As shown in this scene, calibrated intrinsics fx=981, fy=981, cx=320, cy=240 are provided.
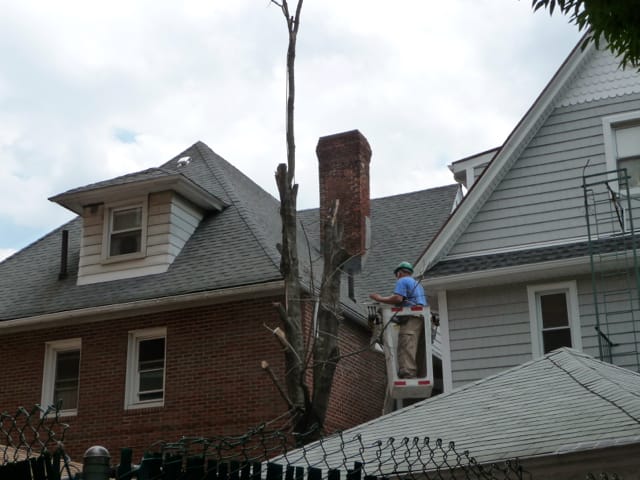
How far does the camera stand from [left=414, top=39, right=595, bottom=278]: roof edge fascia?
1511 cm

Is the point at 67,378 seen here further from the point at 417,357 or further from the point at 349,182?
the point at 417,357

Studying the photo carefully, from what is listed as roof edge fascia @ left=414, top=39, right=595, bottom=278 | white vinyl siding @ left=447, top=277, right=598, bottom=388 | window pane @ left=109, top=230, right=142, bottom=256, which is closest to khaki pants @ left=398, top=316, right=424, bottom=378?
white vinyl siding @ left=447, top=277, right=598, bottom=388

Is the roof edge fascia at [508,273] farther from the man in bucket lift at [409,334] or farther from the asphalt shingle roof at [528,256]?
the man in bucket lift at [409,334]

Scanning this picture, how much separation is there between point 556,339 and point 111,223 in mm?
8820

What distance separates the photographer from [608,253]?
14.1 metres

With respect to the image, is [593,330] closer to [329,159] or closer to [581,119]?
[581,119]

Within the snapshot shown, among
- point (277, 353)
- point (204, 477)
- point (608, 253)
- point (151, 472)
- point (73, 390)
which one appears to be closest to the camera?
point (151, 472)

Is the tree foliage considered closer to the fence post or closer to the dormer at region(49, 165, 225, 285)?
the fence post

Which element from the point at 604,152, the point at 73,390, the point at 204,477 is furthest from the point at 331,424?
the point at 204,477

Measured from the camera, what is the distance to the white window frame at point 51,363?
59.2 ft

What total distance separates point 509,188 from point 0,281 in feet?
35.6

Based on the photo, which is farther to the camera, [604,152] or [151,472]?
[604,152]

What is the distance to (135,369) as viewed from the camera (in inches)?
695

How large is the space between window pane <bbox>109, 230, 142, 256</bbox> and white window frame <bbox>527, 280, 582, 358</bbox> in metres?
7.62
